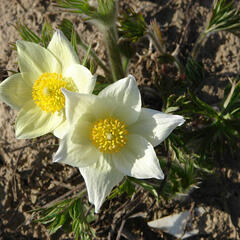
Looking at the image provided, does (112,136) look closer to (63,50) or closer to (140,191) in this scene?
(63,50)

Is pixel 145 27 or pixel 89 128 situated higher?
pixel 145 27

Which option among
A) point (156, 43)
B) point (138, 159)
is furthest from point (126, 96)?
point (156, 43)

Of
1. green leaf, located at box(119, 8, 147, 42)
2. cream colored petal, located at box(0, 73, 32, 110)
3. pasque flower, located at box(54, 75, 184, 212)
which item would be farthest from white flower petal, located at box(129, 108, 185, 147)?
green leaf, located at box(119, 8, 147, 42)

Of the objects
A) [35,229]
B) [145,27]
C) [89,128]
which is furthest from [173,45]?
[35,229]

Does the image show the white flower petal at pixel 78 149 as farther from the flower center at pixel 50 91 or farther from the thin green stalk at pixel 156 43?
the thin green stalk at pixel 156 43

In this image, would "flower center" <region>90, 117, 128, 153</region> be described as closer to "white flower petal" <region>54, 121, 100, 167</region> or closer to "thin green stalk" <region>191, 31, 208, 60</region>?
"white flower petal" <region>54, 121, 100, 167</region>

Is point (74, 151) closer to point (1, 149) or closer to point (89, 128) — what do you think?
point (89, 128)

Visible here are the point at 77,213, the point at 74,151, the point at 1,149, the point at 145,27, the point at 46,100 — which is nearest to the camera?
the point at 74,151
